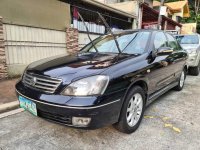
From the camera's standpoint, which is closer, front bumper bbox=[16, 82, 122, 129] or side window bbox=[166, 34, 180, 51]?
front bumper bbox=[16, 82, 122, 129]

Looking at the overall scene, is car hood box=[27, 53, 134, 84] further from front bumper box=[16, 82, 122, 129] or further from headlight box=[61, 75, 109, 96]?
front bumper box=[16, 82, 122, 129]

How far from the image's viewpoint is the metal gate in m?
5.84

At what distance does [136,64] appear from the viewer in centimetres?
293

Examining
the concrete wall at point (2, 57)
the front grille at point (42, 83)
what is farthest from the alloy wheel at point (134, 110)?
the concrete wall at point (2, 57)

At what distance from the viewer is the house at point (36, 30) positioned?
5750 millimetres

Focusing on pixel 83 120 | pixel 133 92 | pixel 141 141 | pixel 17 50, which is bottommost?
pixel 141 141

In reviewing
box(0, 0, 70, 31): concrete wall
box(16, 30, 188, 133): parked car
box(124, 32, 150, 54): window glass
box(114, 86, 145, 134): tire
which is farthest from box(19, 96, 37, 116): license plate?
box(0, 0, 70, 31): concrete wall

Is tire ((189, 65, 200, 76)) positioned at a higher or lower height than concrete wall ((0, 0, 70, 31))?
lower

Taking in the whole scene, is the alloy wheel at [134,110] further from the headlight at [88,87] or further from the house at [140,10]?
the house at [140,10]

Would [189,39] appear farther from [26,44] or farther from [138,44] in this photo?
[26,44]

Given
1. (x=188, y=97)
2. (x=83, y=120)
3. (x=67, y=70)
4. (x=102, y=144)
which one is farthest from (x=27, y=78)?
(x=188, y=97)

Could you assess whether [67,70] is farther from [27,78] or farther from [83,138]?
[83,138]

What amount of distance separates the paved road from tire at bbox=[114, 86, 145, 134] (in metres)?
0.14

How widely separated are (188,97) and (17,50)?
16.2ft
